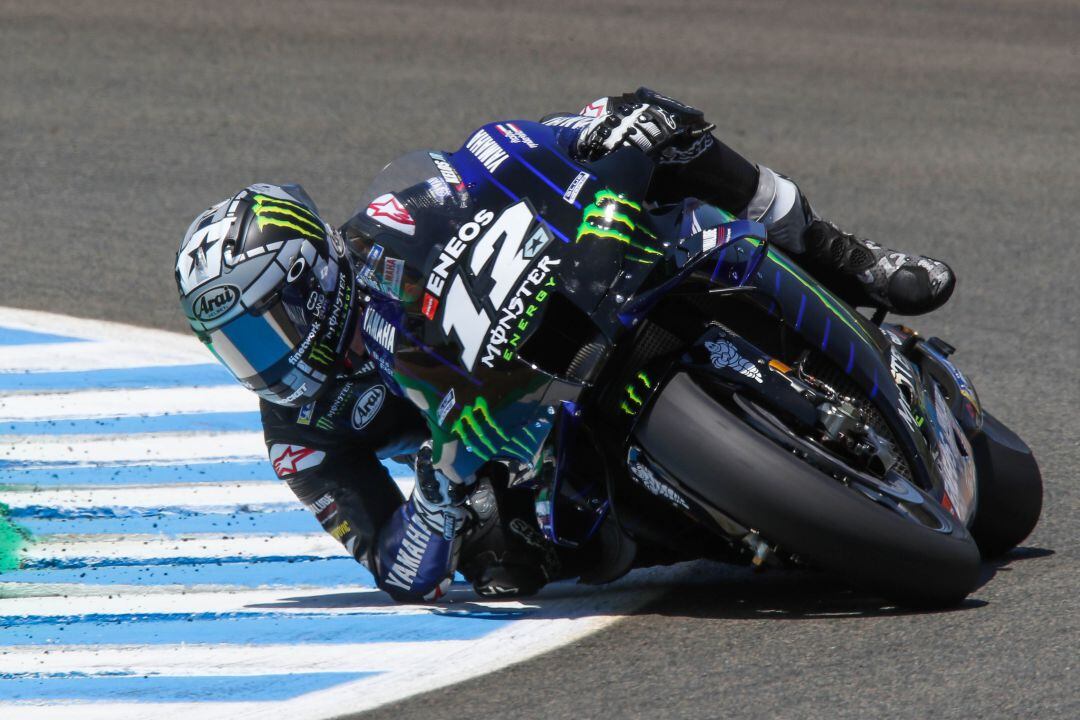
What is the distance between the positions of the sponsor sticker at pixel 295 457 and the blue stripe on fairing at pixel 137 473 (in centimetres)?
125

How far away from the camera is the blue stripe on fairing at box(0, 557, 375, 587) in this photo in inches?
207

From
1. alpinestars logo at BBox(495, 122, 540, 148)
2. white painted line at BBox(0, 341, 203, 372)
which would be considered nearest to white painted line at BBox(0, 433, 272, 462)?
white painted line at BBox(0, 341, 203, 372)

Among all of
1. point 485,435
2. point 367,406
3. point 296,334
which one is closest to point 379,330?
point 296,334

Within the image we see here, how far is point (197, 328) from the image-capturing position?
450 cm

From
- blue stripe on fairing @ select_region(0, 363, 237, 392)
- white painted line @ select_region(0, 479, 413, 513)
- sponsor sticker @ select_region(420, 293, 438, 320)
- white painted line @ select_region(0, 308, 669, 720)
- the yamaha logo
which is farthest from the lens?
blue stripe on fairing @ select_region(0, 363, 237, 392)

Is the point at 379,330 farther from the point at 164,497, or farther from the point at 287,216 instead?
the point at 164,497

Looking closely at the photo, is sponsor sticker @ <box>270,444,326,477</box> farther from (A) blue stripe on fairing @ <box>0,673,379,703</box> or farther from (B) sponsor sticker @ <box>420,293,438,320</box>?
(B) sponsor sticker @ <box>420,293,438,320</box>

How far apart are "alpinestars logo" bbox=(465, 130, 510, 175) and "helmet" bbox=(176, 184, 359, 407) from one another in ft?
1.65

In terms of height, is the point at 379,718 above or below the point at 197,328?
below

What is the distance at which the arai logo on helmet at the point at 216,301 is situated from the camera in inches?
174

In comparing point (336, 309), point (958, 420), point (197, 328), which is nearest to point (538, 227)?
point (336, 309)

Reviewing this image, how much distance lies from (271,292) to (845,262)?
1.73 m

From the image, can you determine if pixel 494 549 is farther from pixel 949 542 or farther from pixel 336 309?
pixel 949 542

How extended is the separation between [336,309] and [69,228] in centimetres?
461
